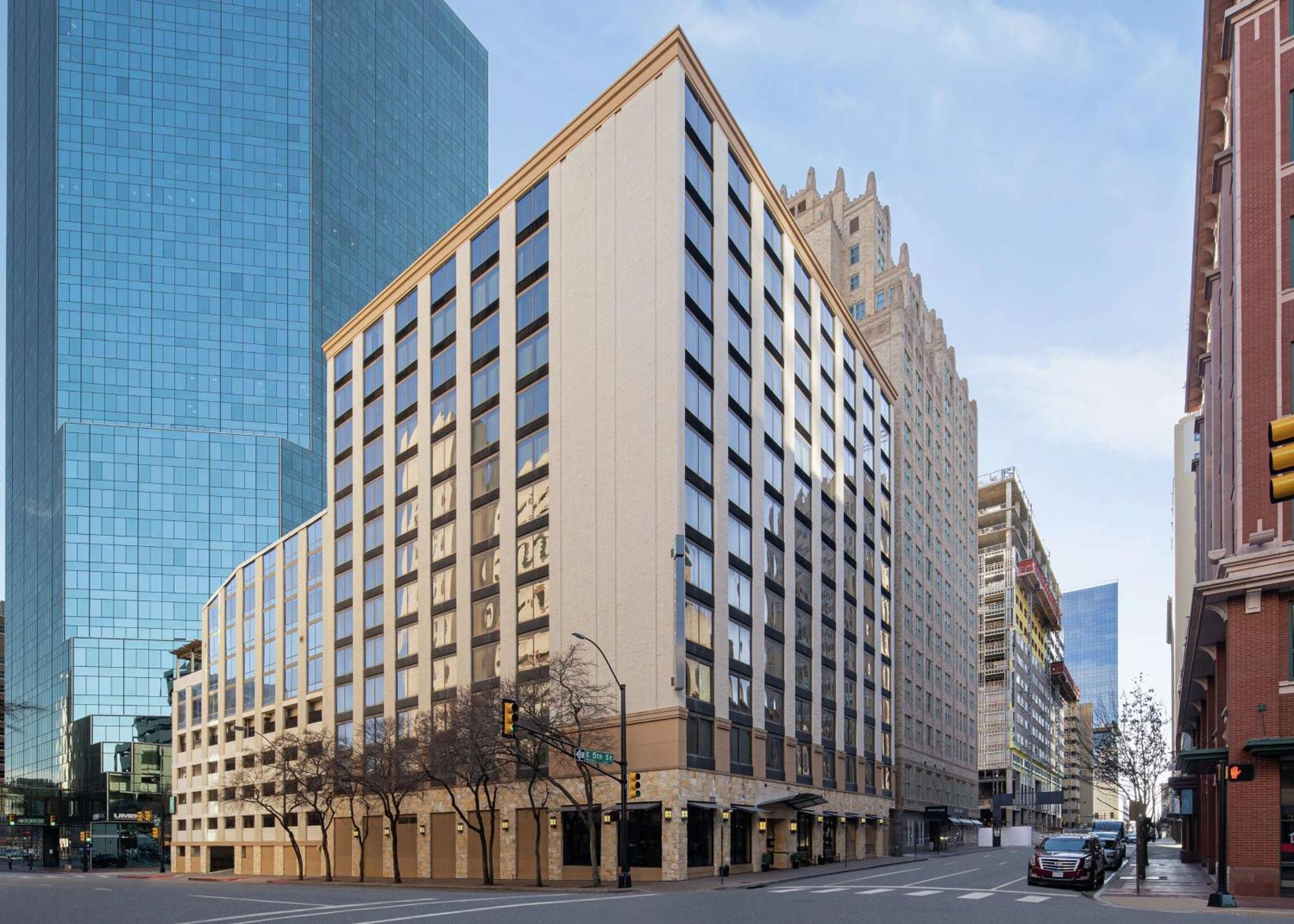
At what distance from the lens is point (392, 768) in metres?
61.2

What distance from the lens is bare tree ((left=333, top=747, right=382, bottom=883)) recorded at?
6381 centimetres

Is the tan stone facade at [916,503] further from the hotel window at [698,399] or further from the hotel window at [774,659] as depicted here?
the hotel window at [698,399]

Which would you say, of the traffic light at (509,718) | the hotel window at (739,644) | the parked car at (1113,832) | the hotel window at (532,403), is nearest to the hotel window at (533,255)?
the hotel window at (532,403)

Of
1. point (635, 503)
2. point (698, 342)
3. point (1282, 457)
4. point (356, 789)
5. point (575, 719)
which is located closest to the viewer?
point (1282, 457)

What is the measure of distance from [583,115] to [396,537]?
103ft

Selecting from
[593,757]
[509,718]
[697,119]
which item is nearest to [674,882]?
[593,757]

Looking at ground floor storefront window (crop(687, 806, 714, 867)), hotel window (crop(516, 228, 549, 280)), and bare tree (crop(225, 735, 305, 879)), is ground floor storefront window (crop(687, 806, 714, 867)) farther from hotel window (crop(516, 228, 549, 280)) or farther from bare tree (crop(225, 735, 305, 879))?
hotel window (crop(516, 228, 549, 280))

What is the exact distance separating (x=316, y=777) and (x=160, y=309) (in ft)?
336

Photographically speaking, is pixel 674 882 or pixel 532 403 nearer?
pixel 674 882

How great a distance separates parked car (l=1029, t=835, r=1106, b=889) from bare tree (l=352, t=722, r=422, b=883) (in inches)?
1275

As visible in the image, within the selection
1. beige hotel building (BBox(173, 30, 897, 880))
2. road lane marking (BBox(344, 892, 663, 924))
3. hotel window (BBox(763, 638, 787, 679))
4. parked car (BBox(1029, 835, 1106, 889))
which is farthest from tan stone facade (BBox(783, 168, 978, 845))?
road lane marking (BBox(344, 892, 663, 924))

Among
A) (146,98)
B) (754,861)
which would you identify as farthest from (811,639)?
(146,98)

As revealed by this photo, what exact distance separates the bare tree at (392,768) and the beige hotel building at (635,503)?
2.21 m

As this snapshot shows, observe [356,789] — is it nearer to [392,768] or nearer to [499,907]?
[392,768]
